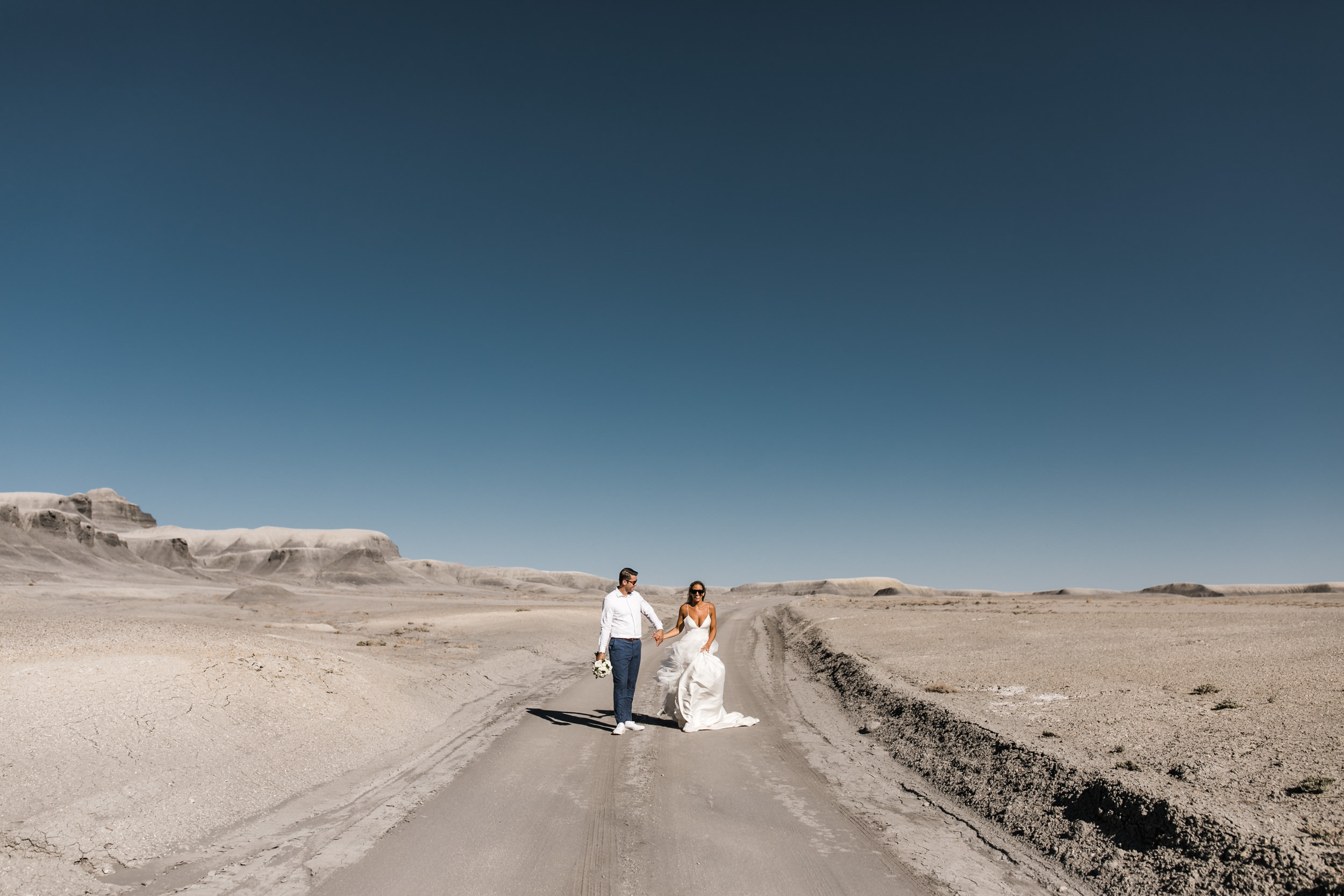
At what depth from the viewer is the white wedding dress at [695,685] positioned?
431 inches

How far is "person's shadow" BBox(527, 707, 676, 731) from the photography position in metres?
11.3

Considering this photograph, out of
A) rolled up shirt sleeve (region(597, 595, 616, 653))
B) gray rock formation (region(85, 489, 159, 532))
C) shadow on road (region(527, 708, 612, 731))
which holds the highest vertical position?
gray rock formation (region(85, 489, 159, 532))

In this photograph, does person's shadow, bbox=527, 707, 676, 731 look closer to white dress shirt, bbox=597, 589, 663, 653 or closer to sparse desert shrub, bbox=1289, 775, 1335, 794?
white dress shirt, bbox=597, 589, 663, 653

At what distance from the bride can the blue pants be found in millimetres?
507

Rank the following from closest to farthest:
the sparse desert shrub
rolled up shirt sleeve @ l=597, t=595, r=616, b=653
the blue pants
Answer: the sparse desert shrub → the blue pants → rolled up shirt sleeve @ l=597, t=595, r=616, b=653

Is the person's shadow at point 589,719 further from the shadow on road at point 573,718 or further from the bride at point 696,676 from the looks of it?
the bride at point 696,676

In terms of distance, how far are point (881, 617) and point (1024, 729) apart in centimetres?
3160

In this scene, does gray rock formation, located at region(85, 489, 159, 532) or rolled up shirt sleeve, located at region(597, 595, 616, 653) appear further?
gray rock formation, located at region(85, 489, 159, 532)


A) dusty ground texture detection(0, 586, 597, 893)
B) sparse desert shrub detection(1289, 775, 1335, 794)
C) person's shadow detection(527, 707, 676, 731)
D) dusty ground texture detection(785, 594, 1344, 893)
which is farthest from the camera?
person's shadow detection(527, 707, 676, 731)

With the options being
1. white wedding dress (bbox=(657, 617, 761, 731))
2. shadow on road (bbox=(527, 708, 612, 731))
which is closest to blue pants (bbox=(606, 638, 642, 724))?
shadow on road (bbox=(527, 708, 612, 731))

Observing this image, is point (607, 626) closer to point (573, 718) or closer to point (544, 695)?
point (573, 718)

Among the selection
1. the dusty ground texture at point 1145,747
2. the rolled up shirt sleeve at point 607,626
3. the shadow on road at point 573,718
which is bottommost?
the shadow on road at point 573,718

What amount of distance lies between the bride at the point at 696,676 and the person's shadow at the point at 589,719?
217 millimetres

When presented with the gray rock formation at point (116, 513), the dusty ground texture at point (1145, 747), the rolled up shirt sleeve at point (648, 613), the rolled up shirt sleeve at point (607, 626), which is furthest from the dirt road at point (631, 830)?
the gray rock formation at point (116, 513)
